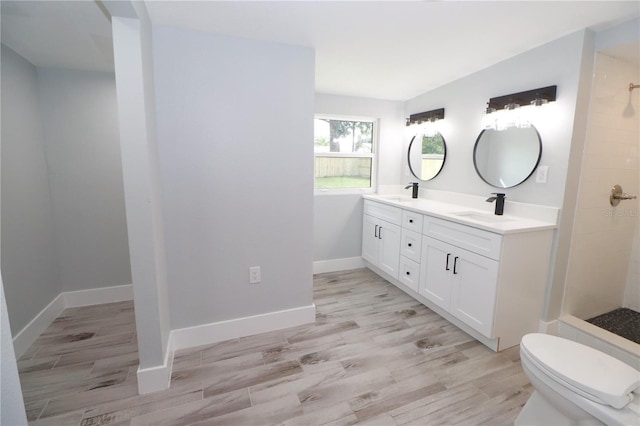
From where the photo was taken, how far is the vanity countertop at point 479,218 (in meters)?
1.98

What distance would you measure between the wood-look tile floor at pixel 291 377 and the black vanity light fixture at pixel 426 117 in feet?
6.68

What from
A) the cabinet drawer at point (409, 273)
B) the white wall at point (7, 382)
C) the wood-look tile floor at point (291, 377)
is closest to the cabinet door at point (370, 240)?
the cabinet drawer at point (409, 273)

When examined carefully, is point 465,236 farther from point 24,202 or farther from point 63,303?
point 63,303

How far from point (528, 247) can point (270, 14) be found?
2238 mm

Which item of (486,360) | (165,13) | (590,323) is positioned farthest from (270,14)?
(590,323)

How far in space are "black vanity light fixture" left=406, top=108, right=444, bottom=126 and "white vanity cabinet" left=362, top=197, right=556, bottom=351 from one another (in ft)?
3.42

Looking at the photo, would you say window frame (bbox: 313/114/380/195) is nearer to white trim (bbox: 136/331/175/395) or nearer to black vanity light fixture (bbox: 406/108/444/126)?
black vanity light fixture (bbox: 406/108/444/126)

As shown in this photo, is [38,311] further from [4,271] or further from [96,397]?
[96,397]

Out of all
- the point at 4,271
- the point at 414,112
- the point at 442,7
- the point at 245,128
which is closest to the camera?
the point at 442,7

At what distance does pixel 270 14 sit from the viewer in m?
1.73

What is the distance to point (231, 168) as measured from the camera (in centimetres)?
209

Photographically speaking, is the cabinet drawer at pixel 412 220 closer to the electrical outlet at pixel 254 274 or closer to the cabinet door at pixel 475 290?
the cabinet door at pixel 475 290

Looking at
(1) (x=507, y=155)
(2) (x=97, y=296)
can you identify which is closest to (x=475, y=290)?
(1) (x=507, y=155)

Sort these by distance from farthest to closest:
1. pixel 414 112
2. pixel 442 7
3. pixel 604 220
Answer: pixel 414 112 < pixel 604 220 < pixel 442 7
